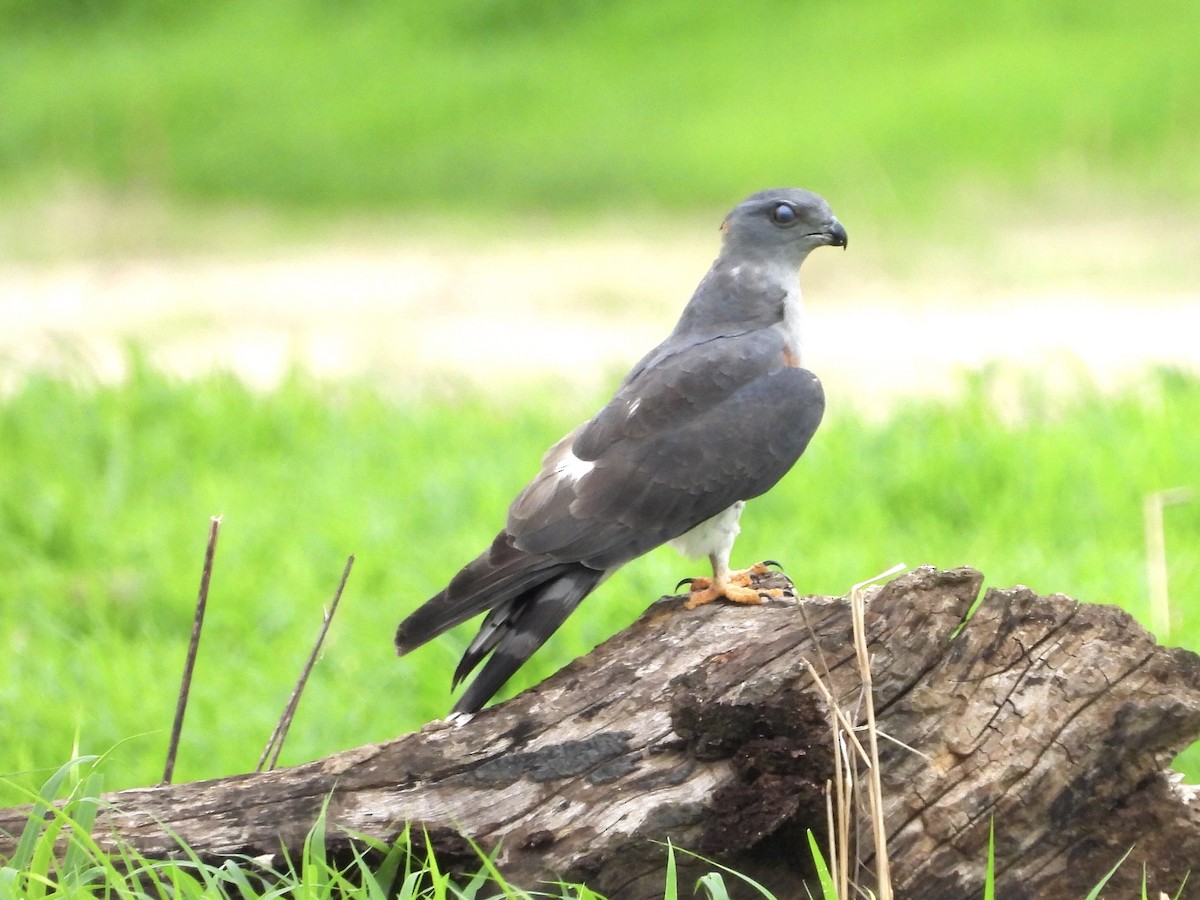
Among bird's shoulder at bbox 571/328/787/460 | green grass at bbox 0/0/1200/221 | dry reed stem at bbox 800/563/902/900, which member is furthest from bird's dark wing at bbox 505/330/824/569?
green grass at bbox 0/0/1200/221

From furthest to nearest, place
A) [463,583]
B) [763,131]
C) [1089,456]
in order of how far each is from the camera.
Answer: [763,131] < [1089,456] < [463,583]

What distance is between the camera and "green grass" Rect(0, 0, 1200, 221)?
11.0 metres

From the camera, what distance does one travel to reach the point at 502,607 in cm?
288

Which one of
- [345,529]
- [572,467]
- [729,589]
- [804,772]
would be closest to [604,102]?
[345,529]

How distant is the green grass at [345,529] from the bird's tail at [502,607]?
1111 millimetres

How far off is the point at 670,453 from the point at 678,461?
3 centimetres

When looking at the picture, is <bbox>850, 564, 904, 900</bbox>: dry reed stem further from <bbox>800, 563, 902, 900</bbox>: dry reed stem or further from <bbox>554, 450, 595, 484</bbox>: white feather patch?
<bbox>554, 450, 595, 484</bbox>: white feather patch

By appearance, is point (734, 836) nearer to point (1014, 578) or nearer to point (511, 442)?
point (1014, 578)

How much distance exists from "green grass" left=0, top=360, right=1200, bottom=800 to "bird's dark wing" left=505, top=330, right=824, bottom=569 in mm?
1178

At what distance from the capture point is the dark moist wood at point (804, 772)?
97.3 inches

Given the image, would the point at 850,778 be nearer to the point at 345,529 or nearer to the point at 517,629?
the point at 517,629

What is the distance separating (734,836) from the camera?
2.48m

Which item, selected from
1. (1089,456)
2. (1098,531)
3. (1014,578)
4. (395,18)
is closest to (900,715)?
(1014,578)

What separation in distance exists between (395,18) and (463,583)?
11535mm
